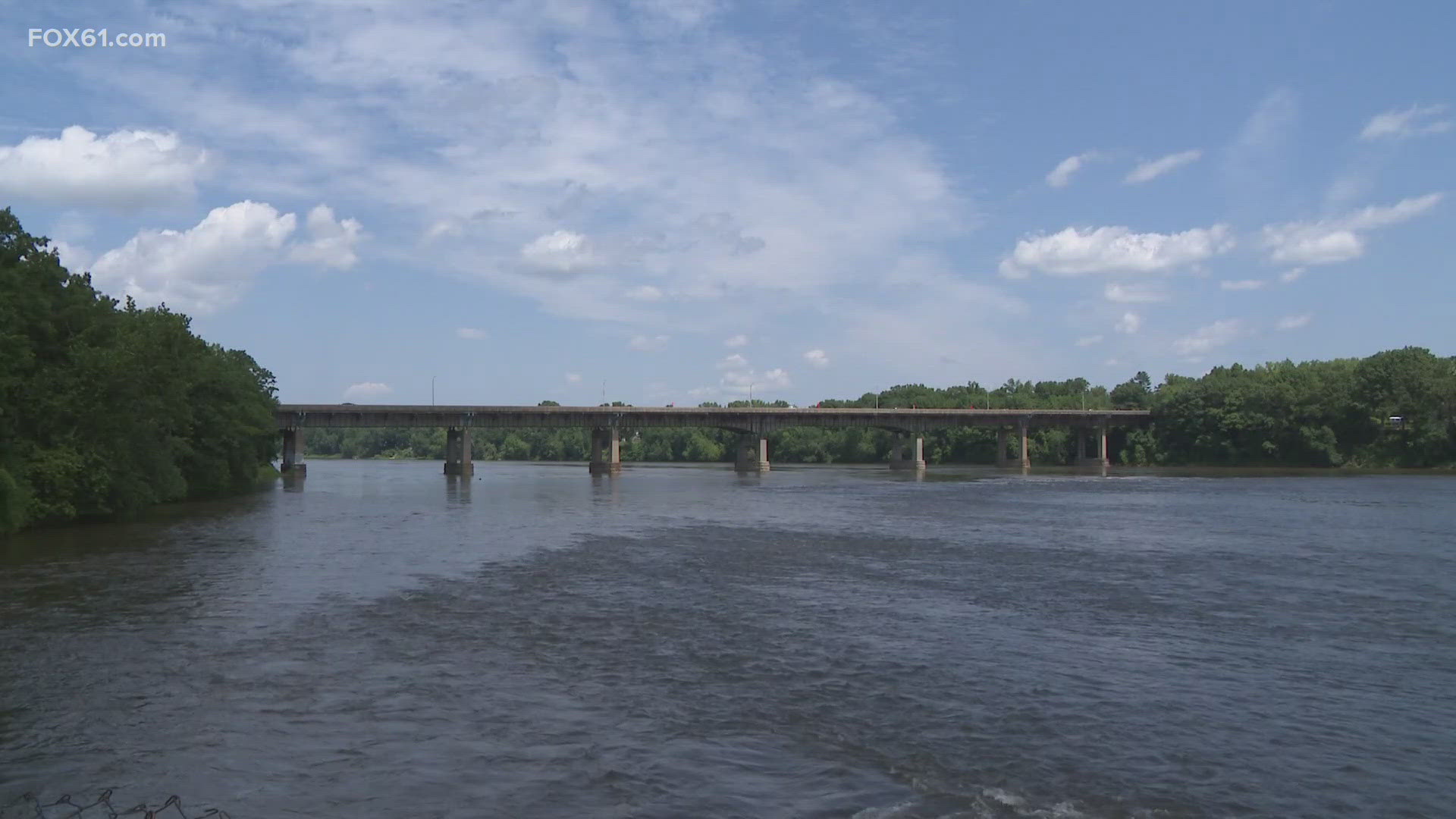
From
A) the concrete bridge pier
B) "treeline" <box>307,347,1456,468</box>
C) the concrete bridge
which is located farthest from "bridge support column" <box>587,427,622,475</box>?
the concrete bridge pier

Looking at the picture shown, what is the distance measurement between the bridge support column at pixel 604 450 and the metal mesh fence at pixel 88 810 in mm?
136620

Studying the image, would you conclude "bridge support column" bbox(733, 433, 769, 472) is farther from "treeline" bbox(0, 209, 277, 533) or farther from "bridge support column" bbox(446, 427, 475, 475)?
"treeline" bbox(0, 209, 277, 533)

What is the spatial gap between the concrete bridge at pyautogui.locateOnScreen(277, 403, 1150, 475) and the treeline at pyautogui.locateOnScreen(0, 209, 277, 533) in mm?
74471

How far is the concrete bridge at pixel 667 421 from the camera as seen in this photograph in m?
143

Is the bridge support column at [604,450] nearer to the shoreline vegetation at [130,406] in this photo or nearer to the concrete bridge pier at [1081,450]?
the shoreline vegetation at [130,406]

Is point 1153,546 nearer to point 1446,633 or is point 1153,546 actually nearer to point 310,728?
point 1446,633

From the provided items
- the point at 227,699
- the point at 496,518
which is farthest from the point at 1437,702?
the point at 496,518

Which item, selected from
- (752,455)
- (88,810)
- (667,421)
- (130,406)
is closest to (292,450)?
(667,421)

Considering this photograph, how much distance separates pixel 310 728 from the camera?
55.2 ft

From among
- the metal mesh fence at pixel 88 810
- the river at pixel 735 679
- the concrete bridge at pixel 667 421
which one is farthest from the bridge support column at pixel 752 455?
the metal mesh fence at pixel 88 810

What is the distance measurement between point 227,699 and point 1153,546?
39598mm

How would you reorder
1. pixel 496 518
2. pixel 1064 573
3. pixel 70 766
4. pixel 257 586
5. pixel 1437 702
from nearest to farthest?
1. pixel 70 766
2. pixel 1437 702
3. pixel 257 586
4. pixel 1064 573
5. pixel 496 518

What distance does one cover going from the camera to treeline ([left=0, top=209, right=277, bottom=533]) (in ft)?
159

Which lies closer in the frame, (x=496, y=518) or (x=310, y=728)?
(x=310, y=728)
